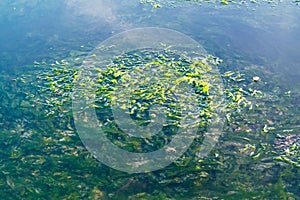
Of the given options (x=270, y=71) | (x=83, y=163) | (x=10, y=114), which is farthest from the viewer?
(x=270, y=71)

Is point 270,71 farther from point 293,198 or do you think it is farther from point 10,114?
point 10,114

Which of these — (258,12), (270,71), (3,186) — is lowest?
(3,186)

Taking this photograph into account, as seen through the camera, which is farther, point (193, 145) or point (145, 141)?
point (145, 141)

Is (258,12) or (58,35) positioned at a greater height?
(258,12)

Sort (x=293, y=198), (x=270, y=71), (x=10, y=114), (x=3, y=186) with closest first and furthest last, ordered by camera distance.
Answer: (x=293, y=198), (x=3, y=186), (x=10, y=114), (x=270, y=71)

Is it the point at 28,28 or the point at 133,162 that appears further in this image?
the point at 28,28

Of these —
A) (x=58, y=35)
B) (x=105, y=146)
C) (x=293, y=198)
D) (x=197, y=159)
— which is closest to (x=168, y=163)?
(x=197, y=159)
